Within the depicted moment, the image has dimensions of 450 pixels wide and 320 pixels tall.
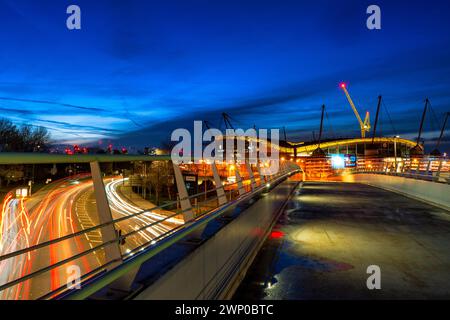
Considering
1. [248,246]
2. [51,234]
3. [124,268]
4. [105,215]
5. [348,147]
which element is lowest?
[51,234]

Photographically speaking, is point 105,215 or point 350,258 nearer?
point 105,215

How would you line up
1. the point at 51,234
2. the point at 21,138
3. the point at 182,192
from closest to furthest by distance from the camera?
the point at 182,192 < the point at 51,234 < the point at 21,138

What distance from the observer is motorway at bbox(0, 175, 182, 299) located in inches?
755

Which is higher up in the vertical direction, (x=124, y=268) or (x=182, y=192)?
(x=182, y=192)

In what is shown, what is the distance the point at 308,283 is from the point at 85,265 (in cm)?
2107

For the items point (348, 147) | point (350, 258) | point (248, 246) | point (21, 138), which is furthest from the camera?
point (348, 147)

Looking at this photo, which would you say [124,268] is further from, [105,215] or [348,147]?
[348,147]

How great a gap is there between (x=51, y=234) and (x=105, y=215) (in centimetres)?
3334

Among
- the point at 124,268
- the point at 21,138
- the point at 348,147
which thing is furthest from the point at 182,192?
the point at 348,147

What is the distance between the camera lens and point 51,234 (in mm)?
32000

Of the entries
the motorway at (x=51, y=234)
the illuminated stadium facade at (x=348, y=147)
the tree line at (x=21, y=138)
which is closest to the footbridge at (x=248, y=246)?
the motorway at (x=51, y=234)
